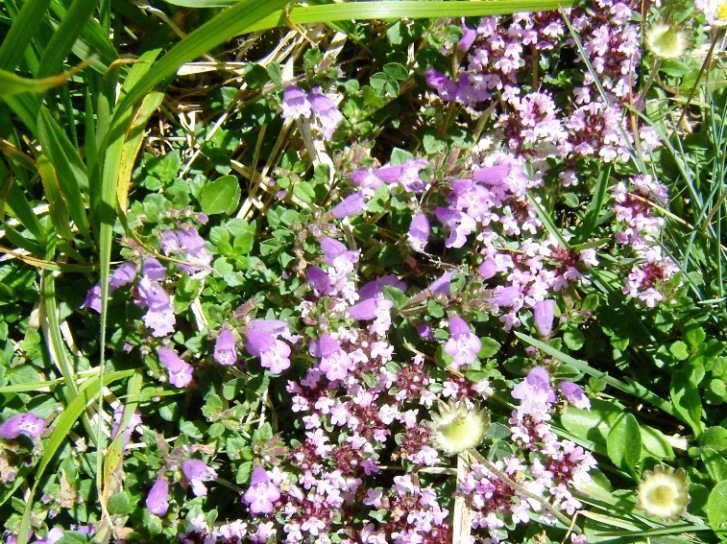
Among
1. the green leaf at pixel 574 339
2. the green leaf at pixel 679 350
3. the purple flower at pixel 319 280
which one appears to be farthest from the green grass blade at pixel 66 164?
the green leaf at pixel 679 350

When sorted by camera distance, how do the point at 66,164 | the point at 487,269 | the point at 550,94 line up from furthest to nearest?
the point at 550,94
the point at 487,269
the point at 66,164

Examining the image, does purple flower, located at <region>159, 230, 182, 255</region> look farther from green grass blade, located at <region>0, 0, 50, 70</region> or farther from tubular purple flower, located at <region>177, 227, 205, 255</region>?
green grass blade, located at <region>0, 0, 50, 70</region>

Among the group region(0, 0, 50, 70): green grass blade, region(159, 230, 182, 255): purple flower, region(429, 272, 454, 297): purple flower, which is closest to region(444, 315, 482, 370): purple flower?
region(429, 272, 454, 297): purple flower

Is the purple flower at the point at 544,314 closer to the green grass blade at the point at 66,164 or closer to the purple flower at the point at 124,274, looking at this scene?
the purple flower at the point at 124,274

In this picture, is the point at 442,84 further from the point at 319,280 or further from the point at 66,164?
the point at 66,164

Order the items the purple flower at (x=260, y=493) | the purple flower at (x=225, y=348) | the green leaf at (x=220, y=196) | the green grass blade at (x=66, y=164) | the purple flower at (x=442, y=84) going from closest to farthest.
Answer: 1. the green grass blade at (x=66, y=164)
2. the purple flower at (x=225, y=348)
3. the purple flower at (x=260, y=493)
4. the green leaf at (x=220, y=196)
5. the purple flower at (x=442, y=84)

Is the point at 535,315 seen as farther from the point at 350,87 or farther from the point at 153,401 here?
the point at 153,401

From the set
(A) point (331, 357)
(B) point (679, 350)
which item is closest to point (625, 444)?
(B) point (679, 350)
